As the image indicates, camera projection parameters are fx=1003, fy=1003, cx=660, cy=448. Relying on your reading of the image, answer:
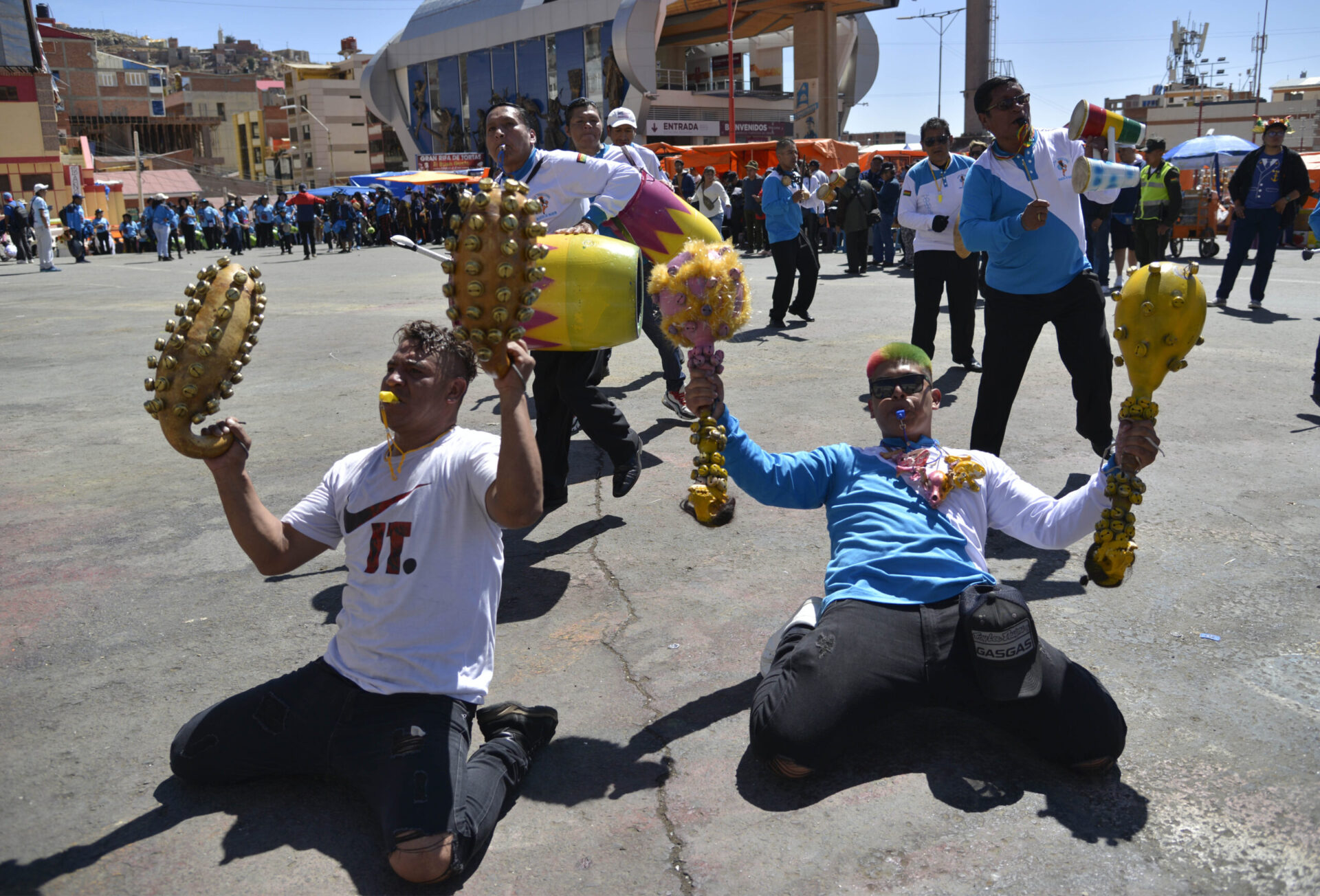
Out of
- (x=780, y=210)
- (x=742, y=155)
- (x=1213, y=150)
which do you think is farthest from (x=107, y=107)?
(x=780, y=210)

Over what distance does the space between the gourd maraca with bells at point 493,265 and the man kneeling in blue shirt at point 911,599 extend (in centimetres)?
79

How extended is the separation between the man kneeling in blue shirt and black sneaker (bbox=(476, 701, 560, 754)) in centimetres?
64

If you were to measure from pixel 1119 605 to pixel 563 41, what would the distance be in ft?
194

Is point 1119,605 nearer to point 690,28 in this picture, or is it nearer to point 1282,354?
point 1282,354

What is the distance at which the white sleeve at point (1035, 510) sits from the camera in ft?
10.2

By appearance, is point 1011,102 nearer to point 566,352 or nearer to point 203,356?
point 566,352

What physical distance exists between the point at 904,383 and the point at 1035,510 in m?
0.59

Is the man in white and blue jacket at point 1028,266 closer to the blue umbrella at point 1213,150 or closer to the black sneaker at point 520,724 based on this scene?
the black sneaker at point 520,724

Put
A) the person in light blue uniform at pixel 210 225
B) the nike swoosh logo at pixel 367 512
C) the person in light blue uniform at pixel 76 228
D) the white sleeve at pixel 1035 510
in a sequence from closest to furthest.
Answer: the nike swoosh logo at pixel 367 512 → the white sleeve at pixel 1035 510 → the person in light blue uniform at pixel 76 228 → the person in light blue uniform at pixel 210 225

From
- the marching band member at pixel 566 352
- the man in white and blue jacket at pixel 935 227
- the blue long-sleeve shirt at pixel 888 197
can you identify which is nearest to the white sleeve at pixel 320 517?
the marching band member at pixel 566 352

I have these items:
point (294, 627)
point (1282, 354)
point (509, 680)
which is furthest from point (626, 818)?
point (1282, 354)

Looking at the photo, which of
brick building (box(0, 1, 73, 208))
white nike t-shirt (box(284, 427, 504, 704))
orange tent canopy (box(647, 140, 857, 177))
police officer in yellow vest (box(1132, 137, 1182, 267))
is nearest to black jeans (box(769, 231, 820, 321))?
police officer in yellow vest (box(1132, 137, 1182, 267))

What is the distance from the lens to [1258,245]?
1150 cm

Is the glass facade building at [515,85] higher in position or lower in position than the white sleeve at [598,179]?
higher
